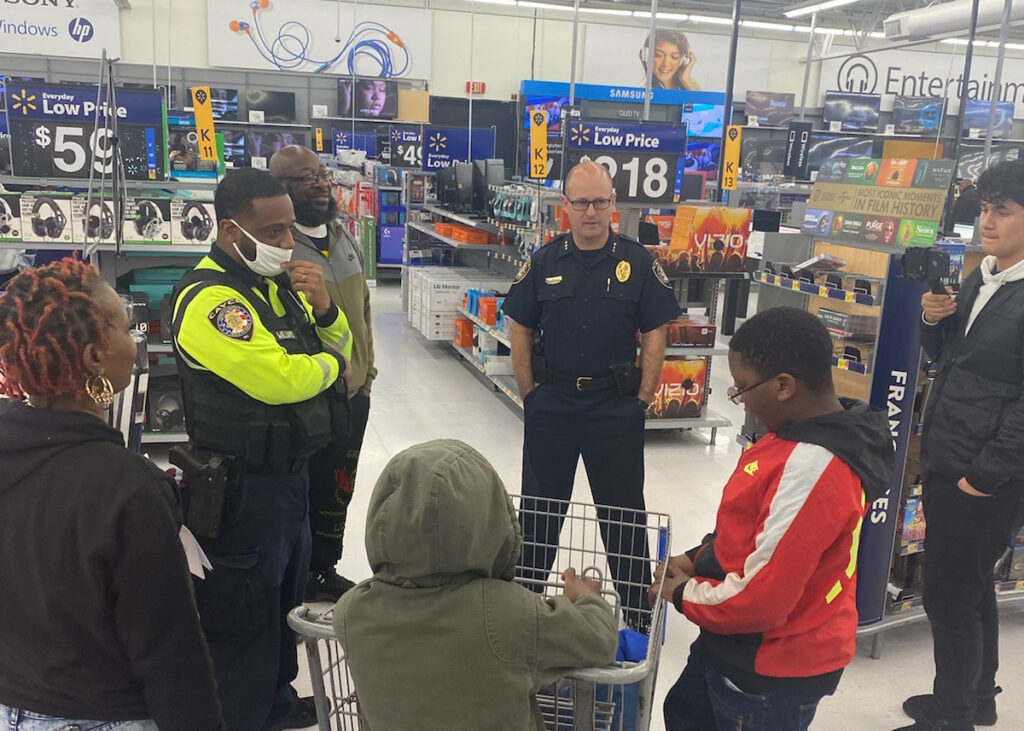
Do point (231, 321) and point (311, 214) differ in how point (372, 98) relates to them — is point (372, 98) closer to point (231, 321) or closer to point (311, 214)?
point (311, 214)

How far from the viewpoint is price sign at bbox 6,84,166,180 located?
4453 mm

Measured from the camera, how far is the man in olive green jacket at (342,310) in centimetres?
317

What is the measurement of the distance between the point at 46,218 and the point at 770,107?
16.1 meters

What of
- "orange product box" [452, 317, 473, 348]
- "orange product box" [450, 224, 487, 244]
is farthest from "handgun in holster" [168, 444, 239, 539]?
"orange product box" [450, 224, 487, 244]

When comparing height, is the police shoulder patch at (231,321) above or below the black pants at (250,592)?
above

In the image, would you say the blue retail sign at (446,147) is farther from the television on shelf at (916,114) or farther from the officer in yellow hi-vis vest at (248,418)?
the television on shelf at (916,114)

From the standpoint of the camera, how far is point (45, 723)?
4.39 feet

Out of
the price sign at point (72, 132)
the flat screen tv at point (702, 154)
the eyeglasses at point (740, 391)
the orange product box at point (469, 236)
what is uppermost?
the flat screen tv at point (702, 154)

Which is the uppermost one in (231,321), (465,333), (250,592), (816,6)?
(816,6)

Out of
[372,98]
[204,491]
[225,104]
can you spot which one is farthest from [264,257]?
[372,98]

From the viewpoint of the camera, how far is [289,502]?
2.32 m

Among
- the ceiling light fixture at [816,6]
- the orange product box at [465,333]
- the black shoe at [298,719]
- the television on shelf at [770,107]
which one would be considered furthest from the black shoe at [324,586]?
the television on shelf at [770,107]

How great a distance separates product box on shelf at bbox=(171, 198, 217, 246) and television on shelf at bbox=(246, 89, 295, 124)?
10.6m

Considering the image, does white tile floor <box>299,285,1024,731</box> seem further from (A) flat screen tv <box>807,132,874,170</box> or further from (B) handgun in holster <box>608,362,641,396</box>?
(A) flat screen tv <box>807,132,874,170</box>
